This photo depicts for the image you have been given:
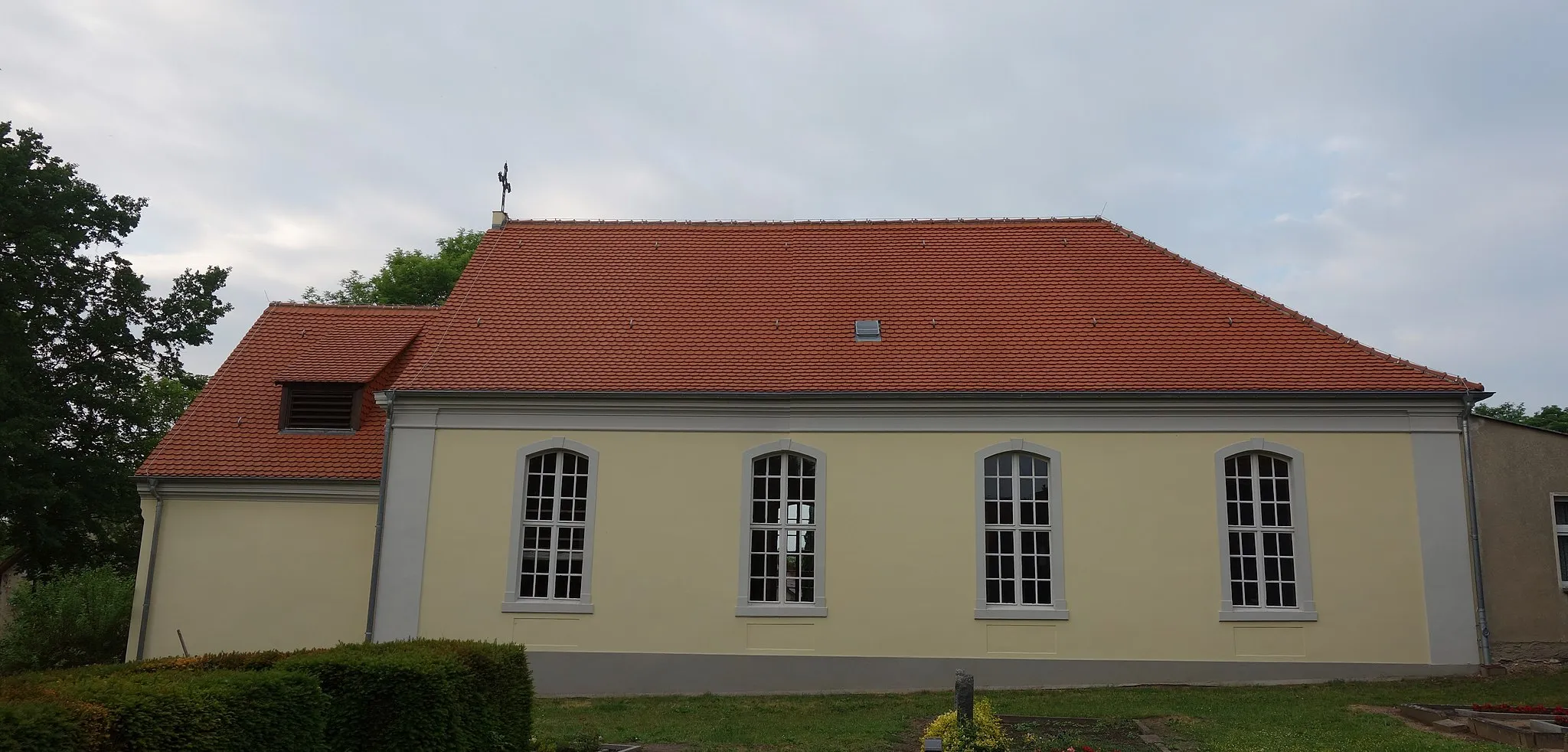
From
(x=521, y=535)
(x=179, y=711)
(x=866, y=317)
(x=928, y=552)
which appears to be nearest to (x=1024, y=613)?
A: (x=928, y=552)

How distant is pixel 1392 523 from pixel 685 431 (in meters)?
10.8

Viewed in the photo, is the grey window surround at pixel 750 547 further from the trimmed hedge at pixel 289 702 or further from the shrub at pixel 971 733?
the shrub at pixel 971 733

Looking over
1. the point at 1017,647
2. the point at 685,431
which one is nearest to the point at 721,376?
the point at 685,431

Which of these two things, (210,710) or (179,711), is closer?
(179,711)

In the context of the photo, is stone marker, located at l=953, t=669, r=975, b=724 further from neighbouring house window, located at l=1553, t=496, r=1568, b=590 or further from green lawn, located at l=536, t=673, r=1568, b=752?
neighbouring house window, located at l=1553, t=496, r=1568, b=590

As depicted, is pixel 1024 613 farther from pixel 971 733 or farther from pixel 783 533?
pixel 971 733

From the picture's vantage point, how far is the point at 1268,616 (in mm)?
15422

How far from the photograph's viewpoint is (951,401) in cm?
1641

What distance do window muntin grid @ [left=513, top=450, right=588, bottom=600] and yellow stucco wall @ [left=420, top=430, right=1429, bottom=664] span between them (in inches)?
12.5

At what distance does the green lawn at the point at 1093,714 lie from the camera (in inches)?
445

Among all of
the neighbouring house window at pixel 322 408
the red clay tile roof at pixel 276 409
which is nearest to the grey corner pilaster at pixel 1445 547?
the red clay tile roof at pixel 276 409

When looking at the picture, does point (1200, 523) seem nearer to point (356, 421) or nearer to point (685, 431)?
point (685, 431)

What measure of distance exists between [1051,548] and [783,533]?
4.11 metres

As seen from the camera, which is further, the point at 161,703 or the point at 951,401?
the point at 951,401
